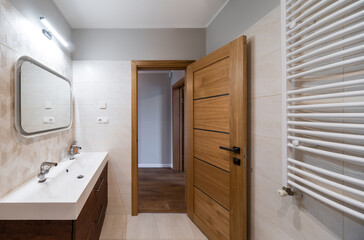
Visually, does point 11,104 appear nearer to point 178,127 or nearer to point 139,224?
point 139,224

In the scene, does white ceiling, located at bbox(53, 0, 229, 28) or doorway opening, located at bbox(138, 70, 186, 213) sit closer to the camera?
white ceiling, located at bbox(53, 0, 229, 28)

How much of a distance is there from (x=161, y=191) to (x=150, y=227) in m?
0.94

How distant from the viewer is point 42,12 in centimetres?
157

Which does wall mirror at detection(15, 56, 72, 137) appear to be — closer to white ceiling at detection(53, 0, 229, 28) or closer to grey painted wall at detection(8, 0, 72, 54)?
grey painted wall at detection(8, 0, 72, 54)

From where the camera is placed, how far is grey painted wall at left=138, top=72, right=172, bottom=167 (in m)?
4.43

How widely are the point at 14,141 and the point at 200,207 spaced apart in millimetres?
1816

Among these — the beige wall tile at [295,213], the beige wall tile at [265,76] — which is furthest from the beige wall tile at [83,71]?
the beige wall tile at [295,213]

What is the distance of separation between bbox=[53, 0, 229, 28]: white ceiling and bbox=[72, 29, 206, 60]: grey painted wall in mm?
72

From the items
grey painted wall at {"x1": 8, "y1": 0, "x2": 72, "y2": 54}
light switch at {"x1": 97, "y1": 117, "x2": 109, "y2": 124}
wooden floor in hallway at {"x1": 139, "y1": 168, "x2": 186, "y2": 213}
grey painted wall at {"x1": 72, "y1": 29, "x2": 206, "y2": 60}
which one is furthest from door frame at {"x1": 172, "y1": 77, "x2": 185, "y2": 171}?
grey painted wall at {"x1": 8, "y1": 0, "x2": 72, "y2": 54}

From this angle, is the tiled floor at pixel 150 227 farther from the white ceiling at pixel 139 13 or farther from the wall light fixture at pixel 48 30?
the white ceiling at pixel 139 13

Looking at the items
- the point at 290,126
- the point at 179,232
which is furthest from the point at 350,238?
the point at 179,232

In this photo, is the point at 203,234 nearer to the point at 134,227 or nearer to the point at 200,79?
the point at 134,227

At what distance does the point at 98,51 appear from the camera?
2.29m

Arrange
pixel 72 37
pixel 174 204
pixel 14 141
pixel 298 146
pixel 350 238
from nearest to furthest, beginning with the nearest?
pixel 350 238
pixel 298 146
pixel 14 141
pixel 72 37
pixel 174 204
